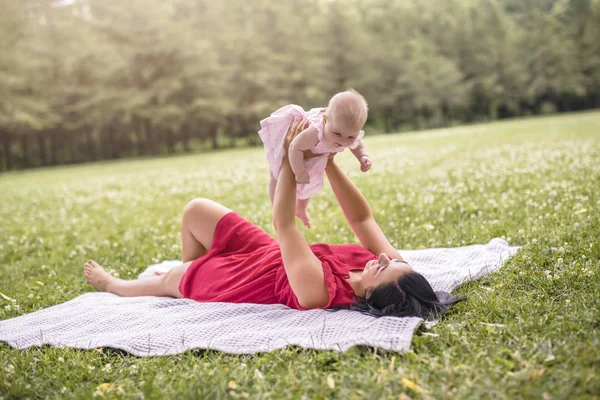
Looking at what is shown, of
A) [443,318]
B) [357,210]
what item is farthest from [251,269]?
[443,318]

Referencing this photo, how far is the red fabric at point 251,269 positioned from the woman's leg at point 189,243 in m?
0.11

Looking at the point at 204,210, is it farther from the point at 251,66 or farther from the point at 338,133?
the point at 251,66

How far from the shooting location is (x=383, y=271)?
145 inches

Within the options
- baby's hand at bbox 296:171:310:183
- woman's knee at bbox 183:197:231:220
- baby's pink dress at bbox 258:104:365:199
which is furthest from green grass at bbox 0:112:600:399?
baby's pink dress at bbox 258:104:365:199

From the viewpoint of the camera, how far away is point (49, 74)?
1411 inches

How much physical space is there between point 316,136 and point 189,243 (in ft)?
5.72

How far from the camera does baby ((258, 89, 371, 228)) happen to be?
3881mm

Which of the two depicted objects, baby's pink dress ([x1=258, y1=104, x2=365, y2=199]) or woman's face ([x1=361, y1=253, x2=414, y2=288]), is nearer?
woman's face ([x1=361, y1=253, x2=414, y2=288])

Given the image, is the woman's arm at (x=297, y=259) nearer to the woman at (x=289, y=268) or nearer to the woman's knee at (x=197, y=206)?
the woman at (x=289, y=268)

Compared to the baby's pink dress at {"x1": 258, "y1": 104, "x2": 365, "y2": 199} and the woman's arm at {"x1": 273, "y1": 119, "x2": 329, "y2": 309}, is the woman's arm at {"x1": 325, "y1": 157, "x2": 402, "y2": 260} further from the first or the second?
the woman's arm at {"x1": 273, "y1": 119, "x2": 329, "y2": 309}

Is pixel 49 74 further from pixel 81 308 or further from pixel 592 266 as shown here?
pixel 592 266

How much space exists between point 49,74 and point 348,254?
37870mm

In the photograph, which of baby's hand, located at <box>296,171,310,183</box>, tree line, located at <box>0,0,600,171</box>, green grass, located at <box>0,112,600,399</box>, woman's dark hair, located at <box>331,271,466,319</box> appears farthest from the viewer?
tree line, located at <box>0,0,600,171</box>

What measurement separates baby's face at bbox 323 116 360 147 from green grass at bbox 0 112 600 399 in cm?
156
